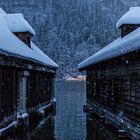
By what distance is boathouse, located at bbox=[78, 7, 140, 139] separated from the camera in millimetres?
12344

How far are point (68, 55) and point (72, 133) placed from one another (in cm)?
15138

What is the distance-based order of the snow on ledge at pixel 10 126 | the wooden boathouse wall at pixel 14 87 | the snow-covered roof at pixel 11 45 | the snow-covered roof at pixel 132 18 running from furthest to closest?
the snow-covered roof at pixel 132 18
the wooden boathouse wall at pixel 14 87
the snow on ledge at pixel 10 126
the snow-covered roof at pixel 11 45

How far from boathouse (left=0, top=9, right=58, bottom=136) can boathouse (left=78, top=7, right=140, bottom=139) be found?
3681mm

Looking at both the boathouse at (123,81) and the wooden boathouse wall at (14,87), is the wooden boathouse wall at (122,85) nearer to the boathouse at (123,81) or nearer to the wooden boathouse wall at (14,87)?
the boathouse at (123,81)

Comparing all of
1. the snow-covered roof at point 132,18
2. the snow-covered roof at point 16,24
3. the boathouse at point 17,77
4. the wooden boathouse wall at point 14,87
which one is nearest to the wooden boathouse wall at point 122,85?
the snow-covered roof at point 132,18

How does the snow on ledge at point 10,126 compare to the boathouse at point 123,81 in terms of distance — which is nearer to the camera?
the boathouse at point 123,81

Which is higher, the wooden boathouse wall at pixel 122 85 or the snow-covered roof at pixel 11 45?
the snow-covered roof at pixel 11 45

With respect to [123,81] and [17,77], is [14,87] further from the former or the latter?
[123,81]

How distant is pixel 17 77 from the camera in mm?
16797

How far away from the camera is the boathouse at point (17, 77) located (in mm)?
13484

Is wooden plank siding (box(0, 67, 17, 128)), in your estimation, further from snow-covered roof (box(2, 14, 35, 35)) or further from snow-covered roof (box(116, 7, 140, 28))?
snow-covered roof (box(116, 7, 140, 28))

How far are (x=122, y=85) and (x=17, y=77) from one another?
16.7 ft

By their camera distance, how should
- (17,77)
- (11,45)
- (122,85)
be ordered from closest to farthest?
(11,45) < (122,85) < (17,77)

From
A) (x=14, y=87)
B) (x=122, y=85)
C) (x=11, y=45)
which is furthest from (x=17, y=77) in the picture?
(x=122, y=85)
